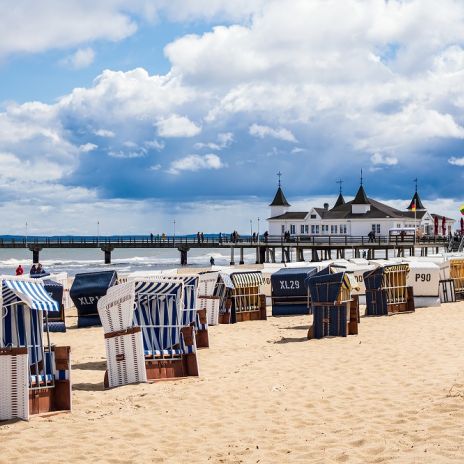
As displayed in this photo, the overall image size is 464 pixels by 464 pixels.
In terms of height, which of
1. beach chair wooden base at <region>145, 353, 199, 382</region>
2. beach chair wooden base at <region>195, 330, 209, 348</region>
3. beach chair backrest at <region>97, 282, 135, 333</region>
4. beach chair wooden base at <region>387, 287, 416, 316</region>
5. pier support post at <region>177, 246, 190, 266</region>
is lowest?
beach chair wooden base at <region>145, 353, 199, 382</region>

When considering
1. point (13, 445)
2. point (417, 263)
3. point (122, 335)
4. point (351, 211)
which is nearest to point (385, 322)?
point (417, 263)

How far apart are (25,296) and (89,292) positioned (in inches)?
402

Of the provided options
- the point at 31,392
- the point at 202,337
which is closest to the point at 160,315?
the point at 31,392

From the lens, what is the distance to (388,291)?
19.1 meters

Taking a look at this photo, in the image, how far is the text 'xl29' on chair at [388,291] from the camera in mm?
18969

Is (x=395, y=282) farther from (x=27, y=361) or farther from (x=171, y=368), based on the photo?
(x=27, y=361)

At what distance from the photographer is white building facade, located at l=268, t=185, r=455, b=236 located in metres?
65.2

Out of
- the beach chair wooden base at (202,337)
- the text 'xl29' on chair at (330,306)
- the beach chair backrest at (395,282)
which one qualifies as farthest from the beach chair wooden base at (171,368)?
the beach chair backrest at (395,282)

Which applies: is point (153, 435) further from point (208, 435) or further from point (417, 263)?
point (417, 263)

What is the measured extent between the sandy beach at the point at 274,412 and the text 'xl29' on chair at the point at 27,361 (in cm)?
24

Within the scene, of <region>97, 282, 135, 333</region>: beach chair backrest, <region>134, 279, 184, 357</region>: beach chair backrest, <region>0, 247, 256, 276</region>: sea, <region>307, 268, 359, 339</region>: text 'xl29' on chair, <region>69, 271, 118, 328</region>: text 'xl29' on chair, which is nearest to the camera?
<region>97, 282, 135, 333</region>: beach chair backrest

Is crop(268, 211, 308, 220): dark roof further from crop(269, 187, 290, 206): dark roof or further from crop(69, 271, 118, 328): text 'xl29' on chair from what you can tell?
crop(69, 271, 118, 328): text 'xl29' on chair

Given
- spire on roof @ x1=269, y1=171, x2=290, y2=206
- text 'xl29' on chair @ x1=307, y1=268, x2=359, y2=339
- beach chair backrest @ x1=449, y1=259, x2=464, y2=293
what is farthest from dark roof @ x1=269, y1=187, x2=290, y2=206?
text 'xl29' on chair @ x1=307, y1=268, x2=359, y2=339

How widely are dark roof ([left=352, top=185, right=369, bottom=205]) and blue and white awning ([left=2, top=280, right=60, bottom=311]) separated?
59.7 meters
